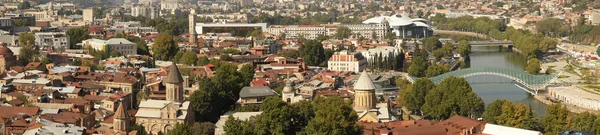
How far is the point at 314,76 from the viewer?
68.6 feet

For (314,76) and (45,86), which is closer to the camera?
(45,86)

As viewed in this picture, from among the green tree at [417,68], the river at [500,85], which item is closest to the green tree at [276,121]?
the river at [500,85]

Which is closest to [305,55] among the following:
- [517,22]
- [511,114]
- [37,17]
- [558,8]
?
[511,114]

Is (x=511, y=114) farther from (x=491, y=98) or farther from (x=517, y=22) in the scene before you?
(x=517, y=22)

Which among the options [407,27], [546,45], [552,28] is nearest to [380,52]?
[546,45]

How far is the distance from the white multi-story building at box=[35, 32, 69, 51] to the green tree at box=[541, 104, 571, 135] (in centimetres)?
1468

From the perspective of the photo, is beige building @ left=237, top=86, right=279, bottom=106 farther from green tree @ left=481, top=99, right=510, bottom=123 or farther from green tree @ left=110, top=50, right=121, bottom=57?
green tree @ left=110, top=50, right=121, bottom=57

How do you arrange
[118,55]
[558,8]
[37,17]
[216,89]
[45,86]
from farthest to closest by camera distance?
[558,8] < [37,17] < [118,55] < [45,86] < [216,89]

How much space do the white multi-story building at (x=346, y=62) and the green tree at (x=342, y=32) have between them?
1211 cm

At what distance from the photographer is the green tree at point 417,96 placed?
16.7 meters

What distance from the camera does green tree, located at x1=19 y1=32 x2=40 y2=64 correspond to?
21.4 m

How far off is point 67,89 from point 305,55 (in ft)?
32.5

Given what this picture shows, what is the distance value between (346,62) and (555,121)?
11027 millimetres

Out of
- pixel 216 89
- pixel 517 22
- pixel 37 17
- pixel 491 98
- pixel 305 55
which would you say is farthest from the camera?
pixel 517 22
